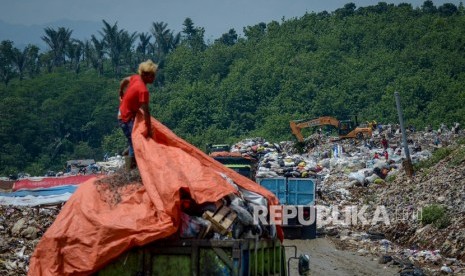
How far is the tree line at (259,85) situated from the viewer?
60906mm

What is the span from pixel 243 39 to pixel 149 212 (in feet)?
268

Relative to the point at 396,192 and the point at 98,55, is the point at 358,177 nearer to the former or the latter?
the point at 396,192

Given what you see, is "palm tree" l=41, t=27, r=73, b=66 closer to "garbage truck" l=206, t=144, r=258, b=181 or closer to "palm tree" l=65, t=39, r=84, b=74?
"palm tree" l=65, t=39, r=84, b=74

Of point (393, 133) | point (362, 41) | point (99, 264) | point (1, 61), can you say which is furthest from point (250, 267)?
point (1, 61)

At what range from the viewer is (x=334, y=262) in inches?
615

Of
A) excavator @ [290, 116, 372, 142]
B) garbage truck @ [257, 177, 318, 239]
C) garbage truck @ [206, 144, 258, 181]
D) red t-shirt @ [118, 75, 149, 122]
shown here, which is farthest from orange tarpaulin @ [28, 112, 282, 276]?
excavator @ [290, 116, 372, 142]

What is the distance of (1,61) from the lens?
3280 inches

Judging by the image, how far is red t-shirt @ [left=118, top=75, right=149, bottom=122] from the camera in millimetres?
8008

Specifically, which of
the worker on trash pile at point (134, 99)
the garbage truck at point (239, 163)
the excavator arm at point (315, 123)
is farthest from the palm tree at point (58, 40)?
the worker on trash pile at point (134, 99)

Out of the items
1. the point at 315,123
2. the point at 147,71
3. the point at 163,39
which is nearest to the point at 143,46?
the point at 163,39

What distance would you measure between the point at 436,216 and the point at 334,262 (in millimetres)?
3370

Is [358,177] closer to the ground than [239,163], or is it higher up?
closer to the ground

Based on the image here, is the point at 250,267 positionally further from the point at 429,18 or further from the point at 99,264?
the point at 429,18
